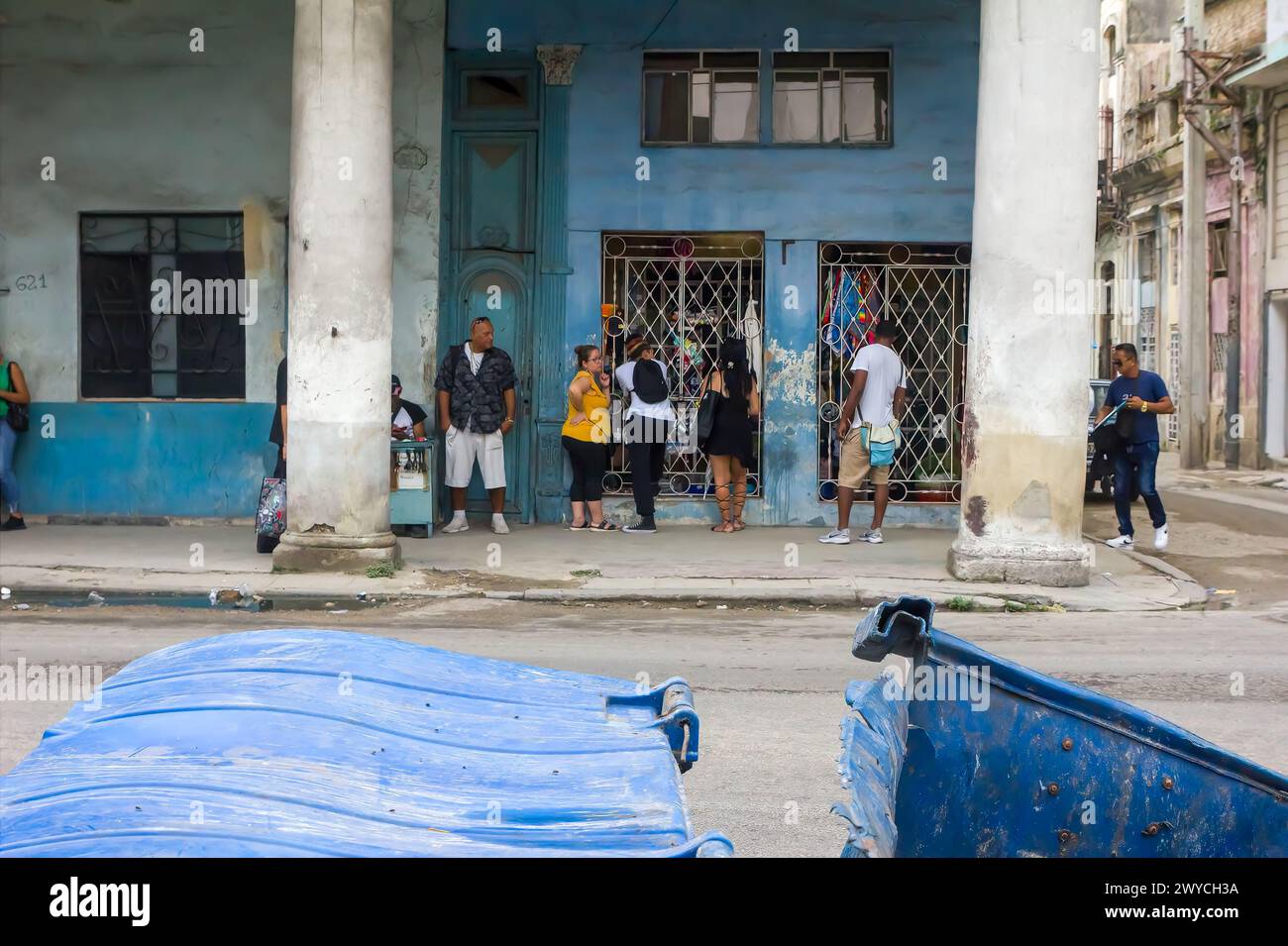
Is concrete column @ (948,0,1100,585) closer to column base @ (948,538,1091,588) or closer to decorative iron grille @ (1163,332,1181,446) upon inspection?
column base @ (948,538,1091,588)

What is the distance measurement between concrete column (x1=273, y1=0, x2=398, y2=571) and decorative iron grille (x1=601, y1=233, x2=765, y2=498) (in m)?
3.27

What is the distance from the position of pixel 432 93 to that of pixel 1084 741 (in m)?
12.2

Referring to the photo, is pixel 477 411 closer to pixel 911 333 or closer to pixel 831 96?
pixel 911 333

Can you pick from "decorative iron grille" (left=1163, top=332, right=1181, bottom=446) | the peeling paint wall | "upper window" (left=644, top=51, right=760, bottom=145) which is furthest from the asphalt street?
"decorative iron grille" (left=1163, top=332, right=1181, bottom=446)

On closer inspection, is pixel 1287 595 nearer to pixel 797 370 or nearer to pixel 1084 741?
pixel 797 370

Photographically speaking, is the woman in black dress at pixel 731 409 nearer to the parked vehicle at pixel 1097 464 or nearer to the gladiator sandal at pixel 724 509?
the gladiator sandal at pixel 724 509

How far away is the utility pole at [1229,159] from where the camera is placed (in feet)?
77.7

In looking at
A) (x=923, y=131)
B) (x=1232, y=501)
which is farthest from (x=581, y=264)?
(x=1232, y=501)

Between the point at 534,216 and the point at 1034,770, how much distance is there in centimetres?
1171

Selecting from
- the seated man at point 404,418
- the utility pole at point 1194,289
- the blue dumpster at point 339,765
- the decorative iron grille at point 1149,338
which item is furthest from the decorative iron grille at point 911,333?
the decorative iron grille at point 1149,338

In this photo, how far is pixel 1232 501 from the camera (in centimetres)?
1814

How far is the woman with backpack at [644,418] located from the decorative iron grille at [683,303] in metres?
0.35

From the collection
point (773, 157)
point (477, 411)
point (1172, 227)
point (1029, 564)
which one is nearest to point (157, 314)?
point (477, 411)

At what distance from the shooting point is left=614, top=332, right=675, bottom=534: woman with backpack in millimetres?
13570
